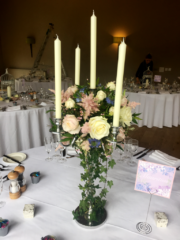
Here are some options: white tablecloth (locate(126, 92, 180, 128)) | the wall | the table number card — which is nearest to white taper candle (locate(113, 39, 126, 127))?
the table number card

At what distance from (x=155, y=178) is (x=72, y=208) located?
0.43 metres

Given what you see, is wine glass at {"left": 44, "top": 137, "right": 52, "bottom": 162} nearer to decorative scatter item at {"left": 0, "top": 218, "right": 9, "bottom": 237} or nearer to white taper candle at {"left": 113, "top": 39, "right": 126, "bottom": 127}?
decorative scatter item at {"left": 0, "top": 218, "right": 9, "bottom": 237}

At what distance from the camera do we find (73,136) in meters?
0.72

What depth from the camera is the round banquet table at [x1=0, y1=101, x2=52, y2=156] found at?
98.0 inches

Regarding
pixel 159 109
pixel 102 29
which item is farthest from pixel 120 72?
pixel 102 29

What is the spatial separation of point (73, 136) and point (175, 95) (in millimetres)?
4062

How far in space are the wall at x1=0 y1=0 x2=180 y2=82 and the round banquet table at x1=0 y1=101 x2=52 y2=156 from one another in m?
4.64

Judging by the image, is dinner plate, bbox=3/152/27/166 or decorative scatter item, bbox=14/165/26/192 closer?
decorative scatter item, bbox=14/165/26/192

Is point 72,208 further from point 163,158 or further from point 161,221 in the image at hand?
point 163,158

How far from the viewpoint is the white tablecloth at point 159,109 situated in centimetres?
418

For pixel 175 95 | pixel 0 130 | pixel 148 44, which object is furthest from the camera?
pixel 148 44

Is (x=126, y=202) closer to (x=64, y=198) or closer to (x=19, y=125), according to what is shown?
(x=64, y=198)

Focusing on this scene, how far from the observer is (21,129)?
2600 mm

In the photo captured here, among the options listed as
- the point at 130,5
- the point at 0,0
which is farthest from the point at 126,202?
the point at 0,0
